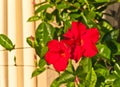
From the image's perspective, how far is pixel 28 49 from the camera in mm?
1584

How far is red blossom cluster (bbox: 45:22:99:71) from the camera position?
0.99 m

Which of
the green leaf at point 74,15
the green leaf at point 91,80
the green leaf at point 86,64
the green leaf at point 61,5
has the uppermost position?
the green leaf at point 61,5

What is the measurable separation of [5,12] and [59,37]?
44 centimetres

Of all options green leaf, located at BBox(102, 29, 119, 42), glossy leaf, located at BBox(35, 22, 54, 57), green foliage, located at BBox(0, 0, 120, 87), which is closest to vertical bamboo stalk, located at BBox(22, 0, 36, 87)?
green foliage, located at BBox(0, 0, 120, 87)

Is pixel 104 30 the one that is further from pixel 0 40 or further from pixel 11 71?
pixel 11 71

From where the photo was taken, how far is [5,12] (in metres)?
1.61

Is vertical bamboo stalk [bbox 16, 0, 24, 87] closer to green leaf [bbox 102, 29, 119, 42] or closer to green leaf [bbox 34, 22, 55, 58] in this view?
green leaf [bbox 34, 22, 55, 58]

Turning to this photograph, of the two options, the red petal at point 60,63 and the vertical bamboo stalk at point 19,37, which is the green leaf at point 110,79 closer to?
the red petal at point 60,63

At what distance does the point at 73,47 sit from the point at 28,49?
609mm

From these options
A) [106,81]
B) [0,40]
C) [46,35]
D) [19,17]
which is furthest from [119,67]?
[19,17]

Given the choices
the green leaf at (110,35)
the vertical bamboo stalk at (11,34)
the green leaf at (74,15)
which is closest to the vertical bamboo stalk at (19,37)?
the vertical bamboo stalk at (11,34)

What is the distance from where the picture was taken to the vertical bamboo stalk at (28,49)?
1.56 m

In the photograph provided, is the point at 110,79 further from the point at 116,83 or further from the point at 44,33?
the point at 44,33

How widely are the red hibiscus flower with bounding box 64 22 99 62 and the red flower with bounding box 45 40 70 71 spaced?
20 millimetres
